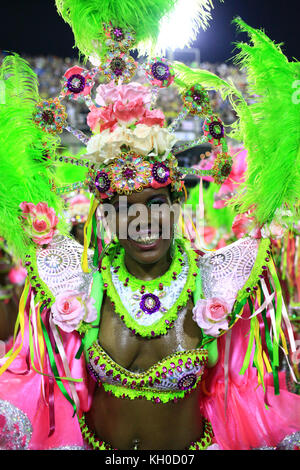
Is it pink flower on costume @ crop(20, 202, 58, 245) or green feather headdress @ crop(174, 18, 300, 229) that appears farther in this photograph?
pink flower on costume @ crop(20, 202, 58, 245)

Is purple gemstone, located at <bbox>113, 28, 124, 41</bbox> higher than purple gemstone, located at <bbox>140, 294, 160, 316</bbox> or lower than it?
higher

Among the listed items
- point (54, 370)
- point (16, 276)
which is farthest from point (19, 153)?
point (16, 276)

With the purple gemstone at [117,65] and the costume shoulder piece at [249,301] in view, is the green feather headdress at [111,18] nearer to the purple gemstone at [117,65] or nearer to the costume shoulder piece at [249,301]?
the purple gemstone at [117,65]

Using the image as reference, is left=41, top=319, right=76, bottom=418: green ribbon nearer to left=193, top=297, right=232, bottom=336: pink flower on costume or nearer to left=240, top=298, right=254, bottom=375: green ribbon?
left=193, top=297, right=232, bottom=336: pink flower on costume

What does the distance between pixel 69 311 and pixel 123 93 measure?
2.85 feet

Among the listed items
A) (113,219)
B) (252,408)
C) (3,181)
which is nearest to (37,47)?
(3,181)

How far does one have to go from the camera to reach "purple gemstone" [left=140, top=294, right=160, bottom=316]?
1715 millimetres

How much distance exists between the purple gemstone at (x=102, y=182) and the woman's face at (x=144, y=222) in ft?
0.20

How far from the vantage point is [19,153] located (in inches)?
71.1

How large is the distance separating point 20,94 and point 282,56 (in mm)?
1102

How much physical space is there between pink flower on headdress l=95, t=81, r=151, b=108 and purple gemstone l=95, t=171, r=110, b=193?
0.29 meters

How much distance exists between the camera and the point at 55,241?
1910 millimetres

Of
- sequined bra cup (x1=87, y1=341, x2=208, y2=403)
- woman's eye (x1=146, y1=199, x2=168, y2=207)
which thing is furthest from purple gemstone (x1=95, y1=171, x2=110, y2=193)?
sequined bra cup (x1=87, y1=341, x2=208, y2=403)

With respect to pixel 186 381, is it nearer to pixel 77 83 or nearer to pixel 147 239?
pixel 147 239
